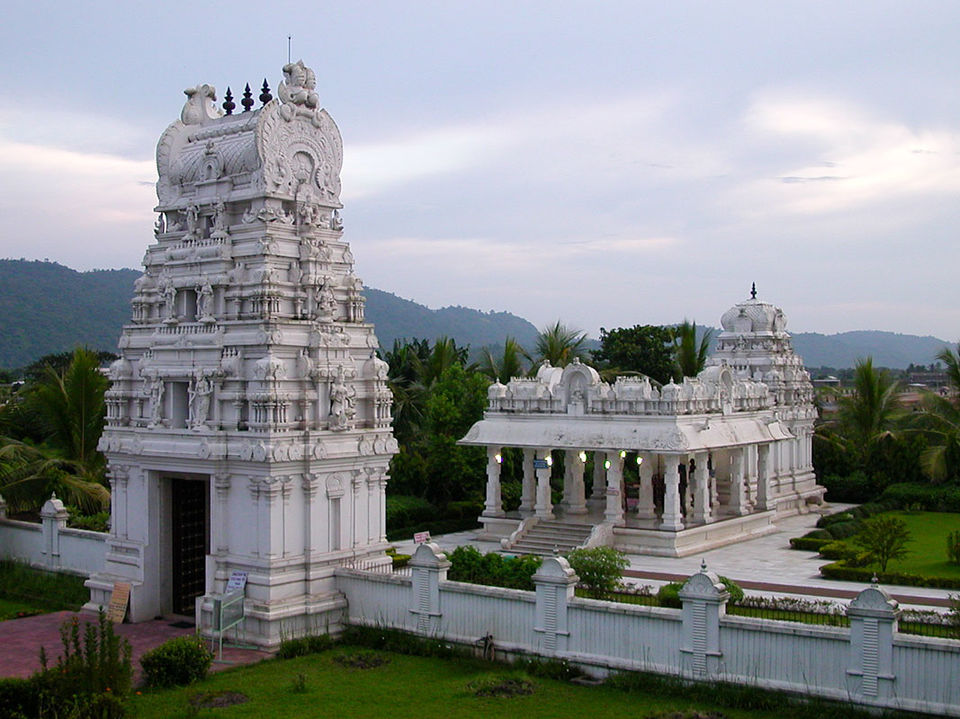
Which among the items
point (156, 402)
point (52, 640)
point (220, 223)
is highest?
point (220, 223)

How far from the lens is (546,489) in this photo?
3266cm

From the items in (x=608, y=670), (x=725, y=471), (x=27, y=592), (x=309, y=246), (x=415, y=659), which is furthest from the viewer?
(x=725, y=471)

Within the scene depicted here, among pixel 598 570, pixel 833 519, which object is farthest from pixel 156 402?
pixel 833 519

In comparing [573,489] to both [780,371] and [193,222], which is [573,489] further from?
[193,222]

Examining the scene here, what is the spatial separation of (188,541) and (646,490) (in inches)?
574

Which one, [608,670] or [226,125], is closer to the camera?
[608,670]

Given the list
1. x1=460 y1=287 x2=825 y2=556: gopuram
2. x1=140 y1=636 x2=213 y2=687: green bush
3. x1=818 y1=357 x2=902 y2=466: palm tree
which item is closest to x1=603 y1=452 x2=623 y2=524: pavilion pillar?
x1=460 y1=287 x2=825 y2=556: gopuram

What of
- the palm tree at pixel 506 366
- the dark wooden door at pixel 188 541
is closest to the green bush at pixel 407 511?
the palm tree at pixel 506 366

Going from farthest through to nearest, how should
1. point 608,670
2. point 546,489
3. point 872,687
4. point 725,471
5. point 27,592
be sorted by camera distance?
point 725,471
point 546,489
point 27,592
point 608,670
point 872,687

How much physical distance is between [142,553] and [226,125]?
8452 millimetres

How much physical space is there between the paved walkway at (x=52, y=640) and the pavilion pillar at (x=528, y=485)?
13.9 m

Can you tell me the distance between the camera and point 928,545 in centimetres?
3091

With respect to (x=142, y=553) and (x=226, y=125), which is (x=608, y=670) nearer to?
(x=142, y=553)

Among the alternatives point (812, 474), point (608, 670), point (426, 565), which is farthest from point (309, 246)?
point (812, 474)
